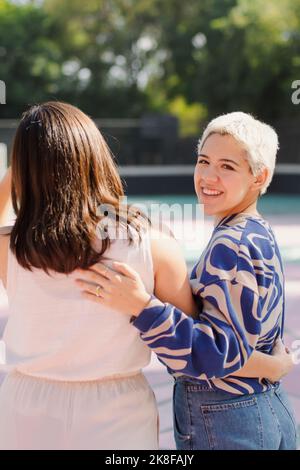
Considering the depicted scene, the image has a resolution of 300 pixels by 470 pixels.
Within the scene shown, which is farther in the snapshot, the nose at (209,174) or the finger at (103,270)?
the nose at (209,174)

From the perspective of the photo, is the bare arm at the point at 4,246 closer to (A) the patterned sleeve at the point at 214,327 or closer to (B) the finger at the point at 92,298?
(B) the finger at the point at 92,298

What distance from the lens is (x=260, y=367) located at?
1468 millimetres

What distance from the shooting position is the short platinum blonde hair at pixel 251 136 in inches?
58.4

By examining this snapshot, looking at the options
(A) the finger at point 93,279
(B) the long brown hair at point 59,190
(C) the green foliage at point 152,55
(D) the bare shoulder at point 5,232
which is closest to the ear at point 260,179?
(B) the long brown hair at point 59,190

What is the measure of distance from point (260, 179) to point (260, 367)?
0.42 meters

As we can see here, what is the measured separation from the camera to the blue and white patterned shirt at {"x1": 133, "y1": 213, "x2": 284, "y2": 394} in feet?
4.37

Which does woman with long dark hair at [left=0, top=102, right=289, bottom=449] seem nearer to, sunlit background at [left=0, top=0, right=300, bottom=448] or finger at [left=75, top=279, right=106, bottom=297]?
finger at [left=75, top=279, right=106, bottom=297]

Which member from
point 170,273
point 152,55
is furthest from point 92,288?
point 152,55

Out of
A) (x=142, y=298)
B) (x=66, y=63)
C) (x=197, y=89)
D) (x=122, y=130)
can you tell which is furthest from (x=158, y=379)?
(x=66, y=63)

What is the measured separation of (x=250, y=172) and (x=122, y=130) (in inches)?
786

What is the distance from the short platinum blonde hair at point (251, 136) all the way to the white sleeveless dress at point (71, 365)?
12.7 inches

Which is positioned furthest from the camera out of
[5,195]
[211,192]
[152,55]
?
[152,55]

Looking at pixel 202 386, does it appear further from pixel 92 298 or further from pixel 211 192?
pixel 211 192
